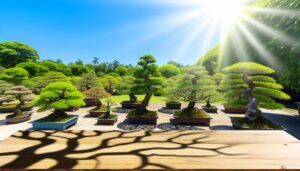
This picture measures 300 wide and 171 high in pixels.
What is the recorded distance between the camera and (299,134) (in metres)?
8.55

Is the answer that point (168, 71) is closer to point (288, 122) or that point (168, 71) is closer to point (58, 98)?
point (288, 122)

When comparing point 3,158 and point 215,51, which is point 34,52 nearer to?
point 215,51

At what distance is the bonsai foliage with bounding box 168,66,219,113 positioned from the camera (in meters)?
9.46

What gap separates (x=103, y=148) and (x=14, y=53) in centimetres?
4358

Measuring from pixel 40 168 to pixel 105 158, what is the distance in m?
0.64

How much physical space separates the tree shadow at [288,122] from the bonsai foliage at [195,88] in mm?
3775

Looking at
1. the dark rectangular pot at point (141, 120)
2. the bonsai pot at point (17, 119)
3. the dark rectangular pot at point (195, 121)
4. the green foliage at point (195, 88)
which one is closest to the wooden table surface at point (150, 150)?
the green foliage at point (195, 88)

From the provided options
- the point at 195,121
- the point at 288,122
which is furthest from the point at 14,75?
the point at 288,122

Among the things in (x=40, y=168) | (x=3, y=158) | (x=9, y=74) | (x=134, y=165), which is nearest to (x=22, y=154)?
(x=3, y=158)

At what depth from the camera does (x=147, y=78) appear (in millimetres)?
10383

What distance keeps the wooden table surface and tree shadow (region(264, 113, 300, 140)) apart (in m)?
7.56

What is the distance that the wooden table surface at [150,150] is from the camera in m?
2.00

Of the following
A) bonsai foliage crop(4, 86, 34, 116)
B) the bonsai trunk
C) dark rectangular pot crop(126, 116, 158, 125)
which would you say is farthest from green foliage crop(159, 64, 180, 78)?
bonsai foliage crop(4, 86, 34, 116)

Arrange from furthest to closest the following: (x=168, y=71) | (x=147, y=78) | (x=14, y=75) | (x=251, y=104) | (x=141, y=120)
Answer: (x=168, y=71) → (x=14, y=75) → (x=147, y=78) → (x=141, y=120) → (x=251, y=104)
